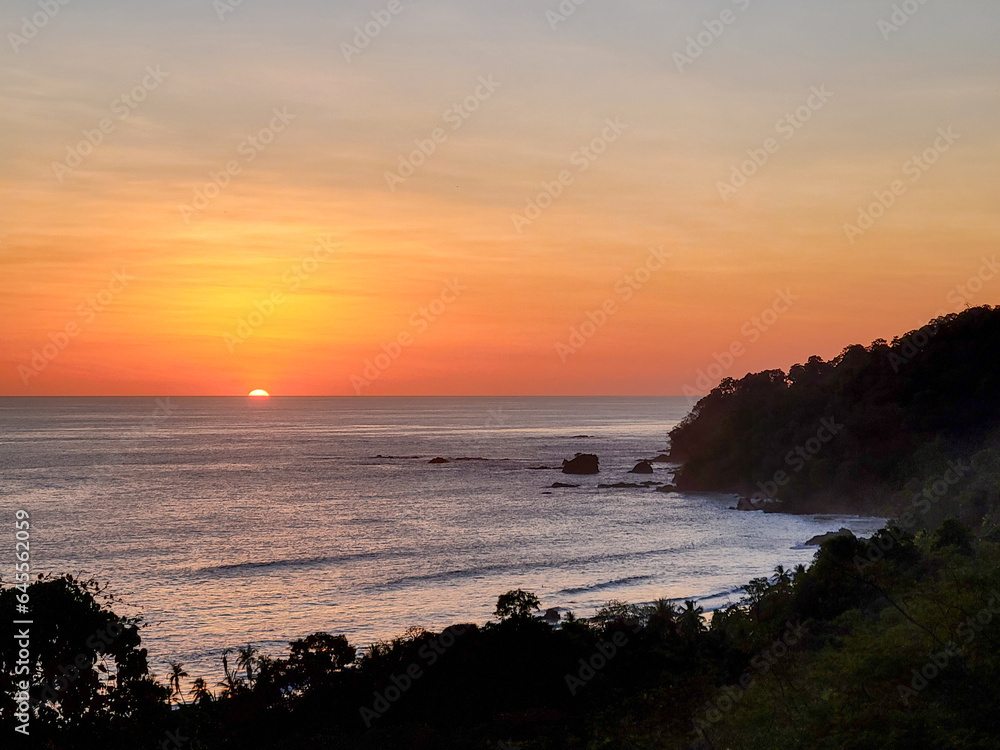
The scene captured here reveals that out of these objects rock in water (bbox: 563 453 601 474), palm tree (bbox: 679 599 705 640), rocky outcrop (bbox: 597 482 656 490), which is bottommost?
palm tree (bbox: 679 599 705 640)

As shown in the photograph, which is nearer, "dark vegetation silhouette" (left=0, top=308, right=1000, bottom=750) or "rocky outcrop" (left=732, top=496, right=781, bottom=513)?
"dark vegetation silhouette" (left=0, top=308, right=1000, bottom=750)

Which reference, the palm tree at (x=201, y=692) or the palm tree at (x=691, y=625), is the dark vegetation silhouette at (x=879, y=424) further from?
the palm tree at (x=201, y=692)

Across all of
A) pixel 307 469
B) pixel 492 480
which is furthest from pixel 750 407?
pixel 307 469

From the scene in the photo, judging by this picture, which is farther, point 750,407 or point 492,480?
point 492,480

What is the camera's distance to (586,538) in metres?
63.4

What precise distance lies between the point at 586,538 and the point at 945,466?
25.7 m

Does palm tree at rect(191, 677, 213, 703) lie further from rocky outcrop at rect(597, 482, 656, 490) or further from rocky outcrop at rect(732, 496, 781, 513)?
rocky outcrop at rect(597, 482, 656, 490)

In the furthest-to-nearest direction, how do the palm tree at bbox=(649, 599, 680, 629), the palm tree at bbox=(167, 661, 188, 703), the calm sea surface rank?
the calm sea surface → the palm tree at bbox=(649, 599, 680, 629) → the palm tree at bbox=(167, 661, 188, 703)

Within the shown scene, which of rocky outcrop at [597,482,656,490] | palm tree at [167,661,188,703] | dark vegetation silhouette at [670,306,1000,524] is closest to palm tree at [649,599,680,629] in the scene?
palm tree at [167,661,188,703]

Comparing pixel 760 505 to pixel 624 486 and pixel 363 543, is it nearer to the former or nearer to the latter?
pixel 624 486

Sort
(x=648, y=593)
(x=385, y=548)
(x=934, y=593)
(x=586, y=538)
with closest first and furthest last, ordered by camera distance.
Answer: (x=934, y=593) → (x=648, y=593) → (x=385, y=548) → (x=586, y=538)

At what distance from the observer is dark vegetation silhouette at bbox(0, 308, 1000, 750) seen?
50.0 ft

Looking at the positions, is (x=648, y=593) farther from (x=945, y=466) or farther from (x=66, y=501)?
(x=66, y=501)

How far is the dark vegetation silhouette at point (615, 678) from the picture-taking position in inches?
599
